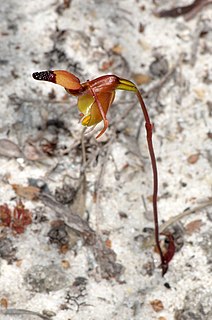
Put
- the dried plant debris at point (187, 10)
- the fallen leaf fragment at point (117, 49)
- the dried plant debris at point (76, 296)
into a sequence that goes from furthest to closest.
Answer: the dried plant debris at point (187, 10), the fallen leaf fragment at point (117, 49), the dried plant debris at point (76, 296)

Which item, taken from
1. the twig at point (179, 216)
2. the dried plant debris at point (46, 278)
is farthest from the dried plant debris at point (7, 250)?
the twig at point (179, 216)

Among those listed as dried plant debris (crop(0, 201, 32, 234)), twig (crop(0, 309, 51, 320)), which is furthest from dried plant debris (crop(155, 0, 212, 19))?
twig (crop(0, 309, 51, 320))

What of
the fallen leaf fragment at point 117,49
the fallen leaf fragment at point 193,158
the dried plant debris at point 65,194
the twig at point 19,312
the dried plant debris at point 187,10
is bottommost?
the twig at point 19,312

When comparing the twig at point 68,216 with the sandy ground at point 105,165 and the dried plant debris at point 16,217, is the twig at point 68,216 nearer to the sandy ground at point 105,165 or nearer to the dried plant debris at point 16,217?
the sandy ground at point 105,165

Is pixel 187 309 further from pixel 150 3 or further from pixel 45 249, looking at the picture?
pixel 150 3

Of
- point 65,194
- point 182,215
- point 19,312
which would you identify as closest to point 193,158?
point 182,215

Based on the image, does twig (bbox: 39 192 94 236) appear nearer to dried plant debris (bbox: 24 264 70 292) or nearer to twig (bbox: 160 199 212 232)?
dried plant debris (bbox: 24 264 70 292)

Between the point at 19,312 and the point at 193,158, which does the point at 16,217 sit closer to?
the point at 19,312
